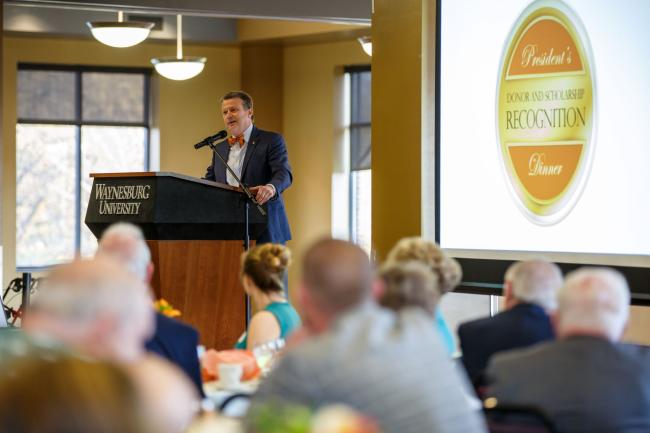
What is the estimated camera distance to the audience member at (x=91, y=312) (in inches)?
71.6

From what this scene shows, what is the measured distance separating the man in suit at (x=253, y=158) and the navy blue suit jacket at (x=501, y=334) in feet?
10.0

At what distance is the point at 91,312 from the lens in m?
1.82

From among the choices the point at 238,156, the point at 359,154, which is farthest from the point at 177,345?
the point at 359,154

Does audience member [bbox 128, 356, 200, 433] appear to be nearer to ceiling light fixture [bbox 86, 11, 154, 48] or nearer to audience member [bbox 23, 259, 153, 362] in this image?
audience member [bbox 23, 259, 153, 362]

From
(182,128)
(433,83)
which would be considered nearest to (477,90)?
(433,83)

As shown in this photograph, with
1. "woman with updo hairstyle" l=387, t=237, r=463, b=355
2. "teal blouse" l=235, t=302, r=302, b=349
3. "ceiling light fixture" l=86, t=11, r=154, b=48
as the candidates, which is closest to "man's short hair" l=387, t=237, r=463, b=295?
"woman with updo hairstyle" l=387, t=237, r=463, b=355

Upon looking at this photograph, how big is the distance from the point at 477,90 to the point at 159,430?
226 inches

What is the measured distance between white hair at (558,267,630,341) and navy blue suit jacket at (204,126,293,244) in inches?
159

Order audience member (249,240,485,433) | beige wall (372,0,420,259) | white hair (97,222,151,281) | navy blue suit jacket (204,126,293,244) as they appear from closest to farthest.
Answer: audience member (249,240,485,433)
white hair (97,222,151,281)
navy blue suit jacket (204,126,293,244)
beige wall (372,0,420,259)

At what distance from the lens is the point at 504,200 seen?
22.4ft

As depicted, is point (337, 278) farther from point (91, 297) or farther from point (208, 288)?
point (208, 288)

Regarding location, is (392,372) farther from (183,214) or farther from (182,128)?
(182,128)

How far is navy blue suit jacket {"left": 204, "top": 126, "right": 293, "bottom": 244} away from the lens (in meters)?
7.21

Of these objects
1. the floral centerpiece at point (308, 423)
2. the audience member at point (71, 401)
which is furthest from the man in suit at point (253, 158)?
the audience member at point (71, 401)
